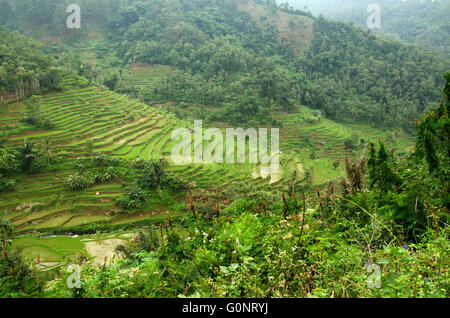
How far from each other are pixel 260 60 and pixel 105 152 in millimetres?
27070

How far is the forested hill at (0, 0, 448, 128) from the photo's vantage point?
30.0 metres

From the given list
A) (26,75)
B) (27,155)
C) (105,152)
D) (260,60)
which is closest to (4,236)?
Result: (27,155)

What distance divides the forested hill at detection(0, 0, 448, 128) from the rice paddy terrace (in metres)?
6.49

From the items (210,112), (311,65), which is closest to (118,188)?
(210,112)

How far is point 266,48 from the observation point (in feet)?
148

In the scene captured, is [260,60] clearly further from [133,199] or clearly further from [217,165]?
[133,199]

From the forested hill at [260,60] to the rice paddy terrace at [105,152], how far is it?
6.49 meters

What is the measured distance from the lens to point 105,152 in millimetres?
14930

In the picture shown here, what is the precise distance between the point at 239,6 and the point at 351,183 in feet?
203

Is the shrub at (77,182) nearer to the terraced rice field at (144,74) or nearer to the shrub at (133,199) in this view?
the shrub at (133,199)

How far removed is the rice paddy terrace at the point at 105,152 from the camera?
11.8 meters
